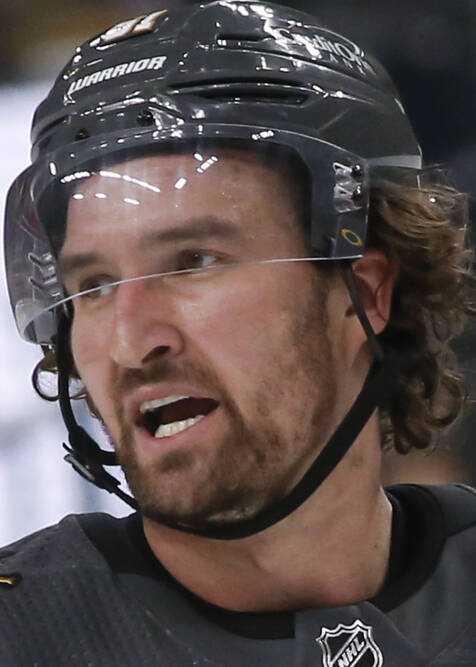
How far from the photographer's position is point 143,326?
1275 millimetres

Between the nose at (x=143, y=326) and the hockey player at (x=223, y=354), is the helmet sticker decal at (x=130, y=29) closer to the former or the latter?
the hockey player at (x=223, y=354)

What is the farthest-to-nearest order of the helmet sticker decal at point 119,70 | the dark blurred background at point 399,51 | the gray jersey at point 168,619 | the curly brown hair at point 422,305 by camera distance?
the dark blurred background at point 399,51
the curly brown hair at point 422,305
the helmet sticker decal at point 119,70
the gray jersey at point 168,619

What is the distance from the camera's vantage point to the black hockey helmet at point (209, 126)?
1.33 metres

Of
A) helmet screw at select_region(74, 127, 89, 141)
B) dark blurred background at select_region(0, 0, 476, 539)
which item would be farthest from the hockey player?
dark blurred background at select_region(0, 0, 476, 539)

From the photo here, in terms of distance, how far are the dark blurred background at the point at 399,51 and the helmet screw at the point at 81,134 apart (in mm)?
959

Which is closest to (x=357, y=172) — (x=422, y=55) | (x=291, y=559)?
(x=291, y=559)

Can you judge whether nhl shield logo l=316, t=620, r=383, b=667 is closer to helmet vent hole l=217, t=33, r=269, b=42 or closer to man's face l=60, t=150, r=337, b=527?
man's face l=60, t=150, r=337, b=527

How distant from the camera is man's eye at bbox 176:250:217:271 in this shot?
4.29ft

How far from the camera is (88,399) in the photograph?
1.48 meters

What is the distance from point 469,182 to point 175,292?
57cm

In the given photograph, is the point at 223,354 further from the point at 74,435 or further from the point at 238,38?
the point at 238,38

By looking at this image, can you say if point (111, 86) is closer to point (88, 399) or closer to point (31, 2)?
point (88, 399)

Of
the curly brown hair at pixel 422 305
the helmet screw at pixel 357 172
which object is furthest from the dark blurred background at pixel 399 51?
the helmet screw at pixel 357 172

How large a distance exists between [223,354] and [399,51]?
125 cm
